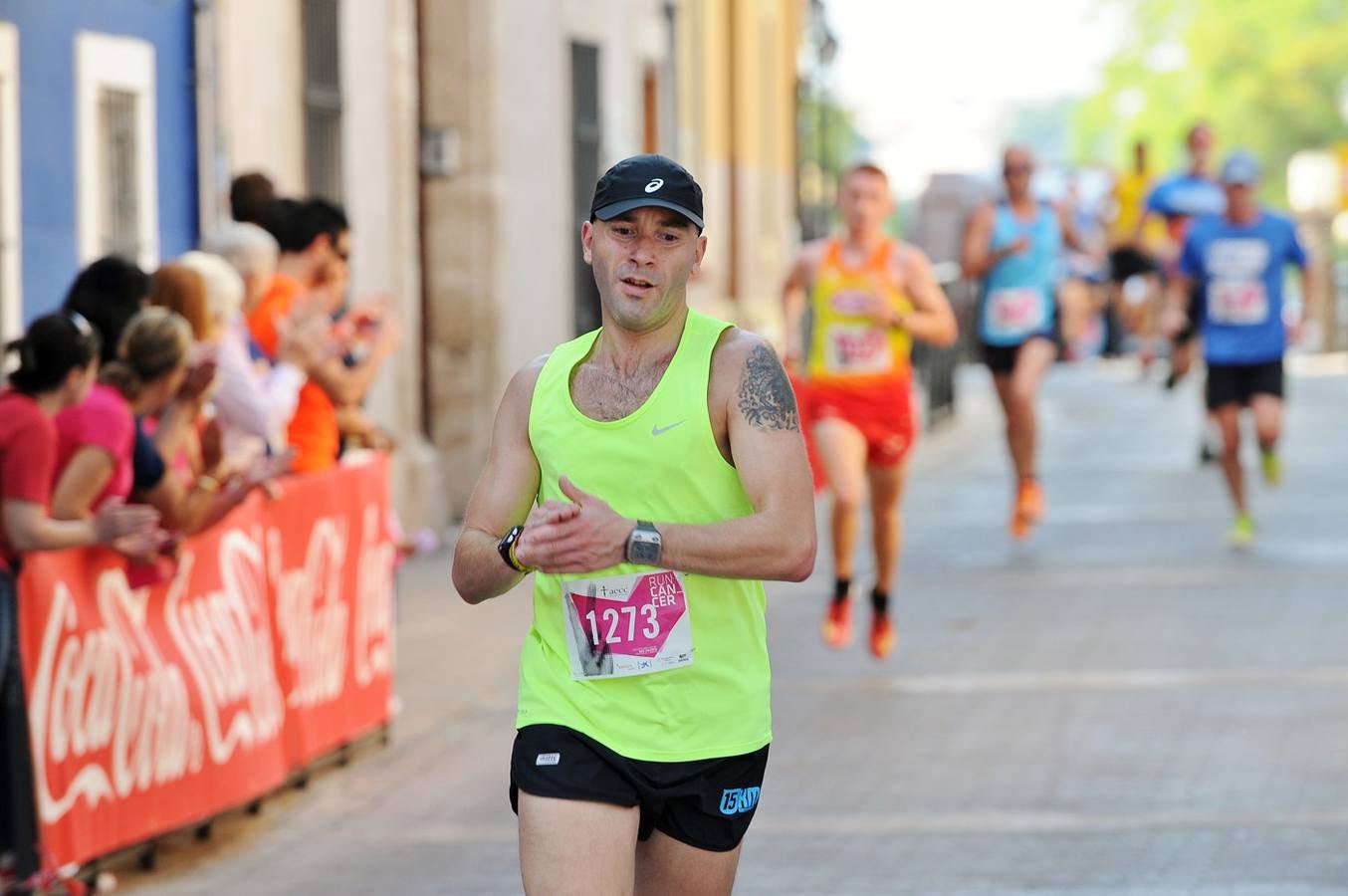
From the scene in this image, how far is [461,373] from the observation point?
17.5 metres

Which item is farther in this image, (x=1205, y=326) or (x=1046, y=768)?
(x=1205, y=326)

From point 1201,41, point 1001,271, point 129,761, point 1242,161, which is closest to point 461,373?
point 1001,271

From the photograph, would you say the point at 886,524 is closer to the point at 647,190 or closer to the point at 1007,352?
the point at 1007,352

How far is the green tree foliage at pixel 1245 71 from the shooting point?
198 ft

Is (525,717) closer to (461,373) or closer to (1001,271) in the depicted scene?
(1001,271)

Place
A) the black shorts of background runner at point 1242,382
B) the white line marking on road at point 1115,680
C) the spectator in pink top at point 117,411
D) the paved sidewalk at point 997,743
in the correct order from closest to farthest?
the spectator in pink top at point 117,411 → the paved sidewalk at point 997,743 → the white line marking on road at point 1115,680 → the black shorts of background runner at point 1242,382

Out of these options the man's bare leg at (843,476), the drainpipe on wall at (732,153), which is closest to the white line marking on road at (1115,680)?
the man's bare leg at (843,476)

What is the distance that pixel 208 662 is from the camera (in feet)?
26.3

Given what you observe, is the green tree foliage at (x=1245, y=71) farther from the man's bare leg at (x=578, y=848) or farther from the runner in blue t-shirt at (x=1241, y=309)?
the man's bare leg at (x=578, y=848)

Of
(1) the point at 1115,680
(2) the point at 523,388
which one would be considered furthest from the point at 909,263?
(2) the point at 523,388

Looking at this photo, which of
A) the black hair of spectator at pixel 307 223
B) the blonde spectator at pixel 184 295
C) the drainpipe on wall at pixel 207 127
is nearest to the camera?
the blonde spectator at pixel 184 295

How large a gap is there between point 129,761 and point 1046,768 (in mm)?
3132

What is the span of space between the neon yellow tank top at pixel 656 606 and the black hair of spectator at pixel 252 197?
5715 mm

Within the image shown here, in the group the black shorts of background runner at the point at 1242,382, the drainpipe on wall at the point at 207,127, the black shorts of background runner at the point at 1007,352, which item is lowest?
the black shorts of background runner at the point at 1242,382
